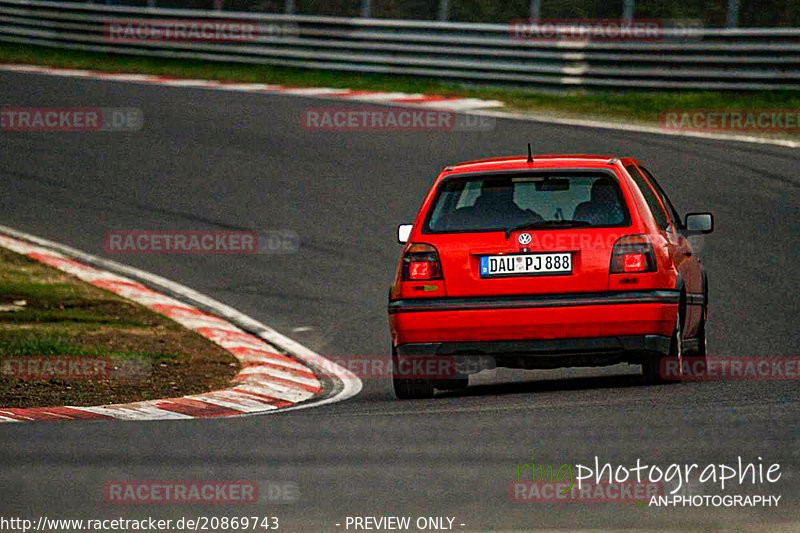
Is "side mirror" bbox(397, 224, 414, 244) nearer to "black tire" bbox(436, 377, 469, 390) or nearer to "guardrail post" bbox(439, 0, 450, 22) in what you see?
"black tire" bbox(436, 377, 469, 390)

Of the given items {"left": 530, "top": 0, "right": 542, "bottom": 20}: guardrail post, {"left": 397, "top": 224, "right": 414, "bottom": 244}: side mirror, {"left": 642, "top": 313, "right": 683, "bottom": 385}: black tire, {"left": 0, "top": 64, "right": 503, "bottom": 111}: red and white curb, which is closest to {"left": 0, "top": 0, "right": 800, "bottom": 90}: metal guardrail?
{"left": 530, "top": 0, "right": 542, "bottom": 20}: guardrail post

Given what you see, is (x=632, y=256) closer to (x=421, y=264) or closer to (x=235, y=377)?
(x=421, y=264)

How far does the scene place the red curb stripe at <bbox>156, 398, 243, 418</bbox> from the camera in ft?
27.0

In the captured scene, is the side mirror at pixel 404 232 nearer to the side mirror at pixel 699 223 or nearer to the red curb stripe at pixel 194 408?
the red curb stripe at pixel 194 408

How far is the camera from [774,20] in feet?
66.9

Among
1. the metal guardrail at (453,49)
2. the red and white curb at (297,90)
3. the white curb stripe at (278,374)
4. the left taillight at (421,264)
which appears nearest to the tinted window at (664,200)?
the left taillight at (421,264)

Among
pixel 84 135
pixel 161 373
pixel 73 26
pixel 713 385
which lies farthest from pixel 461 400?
pixel 73 26

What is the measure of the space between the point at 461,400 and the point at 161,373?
95.7 inches

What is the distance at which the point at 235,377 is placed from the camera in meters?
9.77

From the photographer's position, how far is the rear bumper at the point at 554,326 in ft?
26.5

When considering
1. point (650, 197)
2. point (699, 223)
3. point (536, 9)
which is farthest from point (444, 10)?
point (650, 197)

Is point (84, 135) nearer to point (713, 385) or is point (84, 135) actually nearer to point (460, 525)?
point (713, 385)

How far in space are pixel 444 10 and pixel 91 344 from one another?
1441 centimetres

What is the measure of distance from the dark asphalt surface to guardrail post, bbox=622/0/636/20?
327cm
